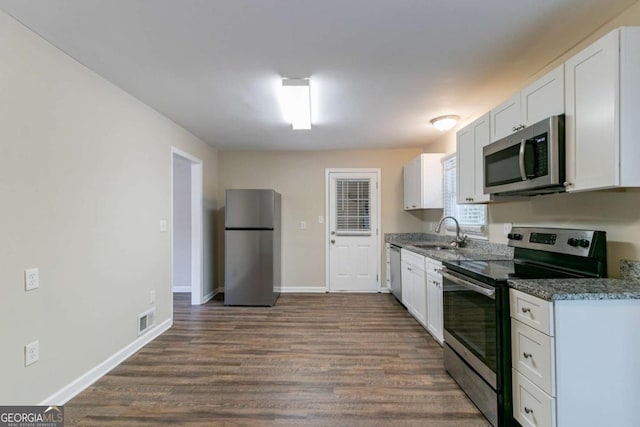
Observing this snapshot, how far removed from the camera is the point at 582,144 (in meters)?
1.65

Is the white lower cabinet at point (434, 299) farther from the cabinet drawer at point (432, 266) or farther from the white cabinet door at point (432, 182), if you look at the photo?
the white cabinet door at point (432, 182)

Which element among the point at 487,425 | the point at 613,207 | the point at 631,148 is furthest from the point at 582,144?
the point at 487,425

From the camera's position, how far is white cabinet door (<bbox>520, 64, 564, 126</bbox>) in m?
1.80

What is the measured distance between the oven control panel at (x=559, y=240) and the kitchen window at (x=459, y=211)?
0.74m

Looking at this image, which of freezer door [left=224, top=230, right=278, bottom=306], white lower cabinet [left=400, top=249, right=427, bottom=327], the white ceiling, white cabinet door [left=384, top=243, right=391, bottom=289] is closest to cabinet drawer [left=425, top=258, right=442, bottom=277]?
white lower cabinet [left=400, top=249, right=427, bottom=327]

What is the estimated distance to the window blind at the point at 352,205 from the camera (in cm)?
519

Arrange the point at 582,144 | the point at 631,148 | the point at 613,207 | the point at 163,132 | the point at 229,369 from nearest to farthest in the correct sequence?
the point at 631,148 < the point at 582,144 < the point at 613,207 < the point at 229,369 < the point at 163,132

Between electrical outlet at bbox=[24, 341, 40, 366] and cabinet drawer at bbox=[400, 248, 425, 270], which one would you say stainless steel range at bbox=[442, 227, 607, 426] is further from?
electrical outlet at bbox=[24, 341, 40, 366]

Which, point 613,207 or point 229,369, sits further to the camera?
point 229,369

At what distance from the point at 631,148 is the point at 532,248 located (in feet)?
3.39

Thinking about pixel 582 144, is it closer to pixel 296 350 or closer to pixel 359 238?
pixel 296 350

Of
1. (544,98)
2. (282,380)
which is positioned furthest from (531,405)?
(544,98)

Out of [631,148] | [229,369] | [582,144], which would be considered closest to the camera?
[631,148]

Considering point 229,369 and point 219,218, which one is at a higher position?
point 219,218
